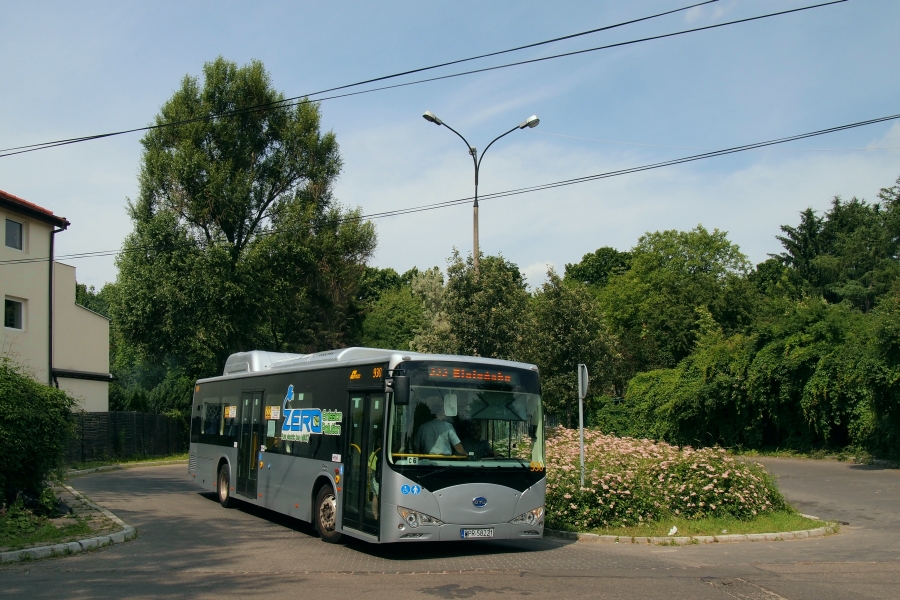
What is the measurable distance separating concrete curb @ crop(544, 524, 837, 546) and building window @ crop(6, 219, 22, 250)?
25.5 m

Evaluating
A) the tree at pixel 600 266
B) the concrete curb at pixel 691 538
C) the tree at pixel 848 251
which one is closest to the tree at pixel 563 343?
the concrete curb at pixel 691 538

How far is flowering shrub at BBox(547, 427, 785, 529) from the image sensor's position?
43.4 ft

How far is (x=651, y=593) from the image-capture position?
8352 millimetres

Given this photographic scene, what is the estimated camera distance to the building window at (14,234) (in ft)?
97.9

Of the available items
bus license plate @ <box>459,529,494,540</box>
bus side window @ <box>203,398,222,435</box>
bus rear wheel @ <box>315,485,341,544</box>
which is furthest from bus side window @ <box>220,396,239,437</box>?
bus license plate @ <box>459,529,494,540</box>

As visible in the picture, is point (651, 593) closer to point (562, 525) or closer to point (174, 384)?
point (562, 525)

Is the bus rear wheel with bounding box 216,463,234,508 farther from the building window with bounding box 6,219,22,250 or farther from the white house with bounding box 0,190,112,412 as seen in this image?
the building window with bounding box 6,219,22,250

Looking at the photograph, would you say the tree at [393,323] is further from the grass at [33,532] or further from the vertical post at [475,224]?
the grass at [33,532]

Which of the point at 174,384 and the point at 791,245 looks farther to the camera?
the point at 791,245

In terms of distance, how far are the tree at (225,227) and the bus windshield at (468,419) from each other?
26434 mm

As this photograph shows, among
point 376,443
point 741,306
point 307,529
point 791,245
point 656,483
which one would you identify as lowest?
point 307,529

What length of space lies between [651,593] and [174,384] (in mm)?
41396

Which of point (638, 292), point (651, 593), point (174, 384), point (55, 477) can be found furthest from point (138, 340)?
point (638, 292)

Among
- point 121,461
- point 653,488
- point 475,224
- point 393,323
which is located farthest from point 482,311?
point 393,323
